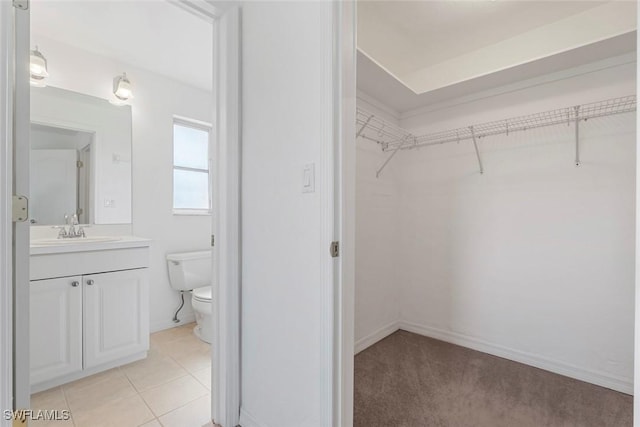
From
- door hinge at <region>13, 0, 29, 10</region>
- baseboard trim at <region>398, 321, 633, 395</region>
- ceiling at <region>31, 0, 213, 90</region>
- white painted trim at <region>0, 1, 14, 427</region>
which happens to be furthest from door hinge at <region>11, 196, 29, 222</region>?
baseboard trim at <region>398, 321, 633, 395</region>

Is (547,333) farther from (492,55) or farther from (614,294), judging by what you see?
(492,55)

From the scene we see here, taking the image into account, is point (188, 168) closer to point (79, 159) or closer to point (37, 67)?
point (79, 159)

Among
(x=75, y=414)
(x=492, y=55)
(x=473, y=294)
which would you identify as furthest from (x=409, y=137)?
(x=75, y=414)

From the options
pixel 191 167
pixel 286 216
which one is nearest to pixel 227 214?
pixel 286 216

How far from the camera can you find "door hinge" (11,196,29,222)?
1.02 m

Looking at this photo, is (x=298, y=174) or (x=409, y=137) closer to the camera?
(x=298, y=174)

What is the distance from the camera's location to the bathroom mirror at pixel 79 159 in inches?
83.4

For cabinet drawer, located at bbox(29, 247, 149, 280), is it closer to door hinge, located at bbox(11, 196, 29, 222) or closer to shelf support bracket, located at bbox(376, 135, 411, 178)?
door hinge, located at bbox(11, 196, 29, 222)

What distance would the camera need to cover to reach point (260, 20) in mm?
1386

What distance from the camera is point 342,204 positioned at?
3.54 ft

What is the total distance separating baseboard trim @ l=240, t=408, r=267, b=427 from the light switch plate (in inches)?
41.6

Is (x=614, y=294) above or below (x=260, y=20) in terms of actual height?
below

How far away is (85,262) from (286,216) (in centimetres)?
147

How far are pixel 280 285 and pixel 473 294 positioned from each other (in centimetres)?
178
